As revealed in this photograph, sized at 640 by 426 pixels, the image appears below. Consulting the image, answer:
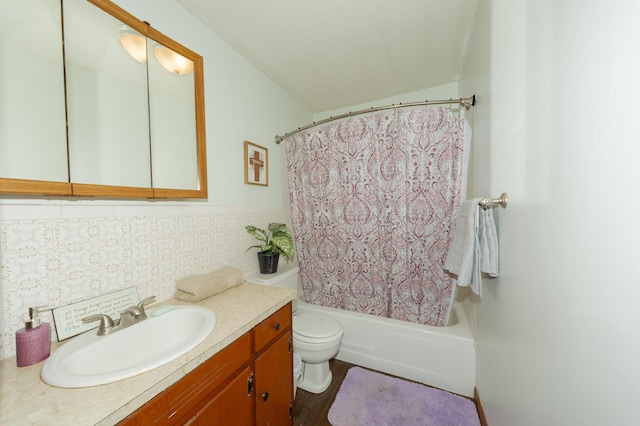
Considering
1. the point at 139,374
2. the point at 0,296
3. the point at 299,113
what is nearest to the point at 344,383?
the point at 139,374

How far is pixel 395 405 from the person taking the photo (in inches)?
56.8

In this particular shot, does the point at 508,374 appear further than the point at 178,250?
No

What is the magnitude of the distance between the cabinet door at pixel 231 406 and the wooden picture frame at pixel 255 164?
1.26 m

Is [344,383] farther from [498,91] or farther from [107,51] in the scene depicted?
[107,51]

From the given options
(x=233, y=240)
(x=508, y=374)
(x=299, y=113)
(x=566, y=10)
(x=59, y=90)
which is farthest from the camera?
(x=299, y=113)

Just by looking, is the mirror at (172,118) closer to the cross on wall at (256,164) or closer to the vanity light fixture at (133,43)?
the vanity light fixture at (133,43)

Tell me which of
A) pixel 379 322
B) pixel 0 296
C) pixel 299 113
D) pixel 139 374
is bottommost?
pixel 379 322

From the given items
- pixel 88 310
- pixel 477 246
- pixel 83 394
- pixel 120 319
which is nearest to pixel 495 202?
pixel 477 246

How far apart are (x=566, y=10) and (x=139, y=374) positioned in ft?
4.89

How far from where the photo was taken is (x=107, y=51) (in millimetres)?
996

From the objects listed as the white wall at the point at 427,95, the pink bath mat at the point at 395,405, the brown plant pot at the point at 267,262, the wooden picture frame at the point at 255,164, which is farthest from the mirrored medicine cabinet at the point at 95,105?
the white wall at the point at 427,95

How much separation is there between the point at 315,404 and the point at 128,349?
3.89 feet

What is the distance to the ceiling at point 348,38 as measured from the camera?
4.31ft

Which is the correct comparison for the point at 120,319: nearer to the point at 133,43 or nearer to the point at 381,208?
the point at 133,43
